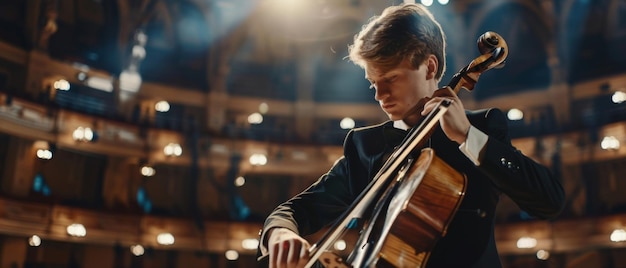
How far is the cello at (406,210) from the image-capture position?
1.87 m

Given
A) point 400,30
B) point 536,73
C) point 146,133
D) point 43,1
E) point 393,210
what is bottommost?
point 393,210

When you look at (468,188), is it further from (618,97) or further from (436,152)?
(618,97)

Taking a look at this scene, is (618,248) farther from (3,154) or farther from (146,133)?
(3,154)

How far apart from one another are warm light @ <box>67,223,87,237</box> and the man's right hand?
25824mm

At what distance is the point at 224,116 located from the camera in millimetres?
32844

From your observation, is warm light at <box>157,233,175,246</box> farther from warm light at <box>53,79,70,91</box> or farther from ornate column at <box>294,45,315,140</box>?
ornate column at <box>294,45,315,140</box>

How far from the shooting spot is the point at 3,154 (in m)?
25.2

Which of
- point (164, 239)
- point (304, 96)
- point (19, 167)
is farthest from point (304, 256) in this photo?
point (304, 96)

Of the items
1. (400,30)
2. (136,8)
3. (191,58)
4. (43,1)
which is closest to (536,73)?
(191,58)

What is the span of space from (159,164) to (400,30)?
29516 millimetres

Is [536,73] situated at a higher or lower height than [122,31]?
lower

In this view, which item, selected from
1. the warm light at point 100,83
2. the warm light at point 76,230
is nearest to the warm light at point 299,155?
the warm light at point 100,83

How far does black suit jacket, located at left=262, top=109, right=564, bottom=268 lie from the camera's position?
78.9 inches

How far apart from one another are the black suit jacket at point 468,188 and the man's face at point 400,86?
15 centimetres
